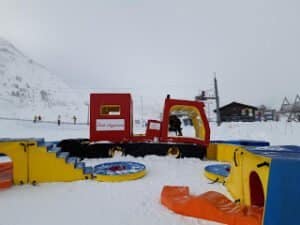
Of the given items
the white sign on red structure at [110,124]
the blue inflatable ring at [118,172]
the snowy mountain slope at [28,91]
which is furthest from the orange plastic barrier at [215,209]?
the snowy mountain slope at [28,91]

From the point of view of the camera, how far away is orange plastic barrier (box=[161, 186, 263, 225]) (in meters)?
3.69

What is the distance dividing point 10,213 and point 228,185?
12.4 feet

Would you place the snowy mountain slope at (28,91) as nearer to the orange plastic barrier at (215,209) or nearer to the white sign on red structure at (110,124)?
the white sign on red structure at (110,124)

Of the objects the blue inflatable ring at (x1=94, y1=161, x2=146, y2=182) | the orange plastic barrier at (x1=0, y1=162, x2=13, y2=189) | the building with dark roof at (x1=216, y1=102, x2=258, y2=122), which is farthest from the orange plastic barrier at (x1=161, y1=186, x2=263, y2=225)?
the building with dark roof at (x1=216, y1=102, x2=258, y2=122)

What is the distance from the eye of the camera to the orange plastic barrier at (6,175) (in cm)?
579

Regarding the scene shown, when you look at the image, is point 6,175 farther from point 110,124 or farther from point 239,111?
point 239,111

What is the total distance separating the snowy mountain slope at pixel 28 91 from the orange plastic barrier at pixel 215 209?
5374cm

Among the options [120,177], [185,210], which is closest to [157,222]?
[185,210]

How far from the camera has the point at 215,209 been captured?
3961mm

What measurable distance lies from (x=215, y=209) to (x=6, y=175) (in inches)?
185

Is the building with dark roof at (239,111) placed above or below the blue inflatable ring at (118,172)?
above

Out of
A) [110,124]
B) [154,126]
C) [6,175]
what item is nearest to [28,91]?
[110,124]

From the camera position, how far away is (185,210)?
13.6 feet

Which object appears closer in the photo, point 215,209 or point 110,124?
point 215,209
